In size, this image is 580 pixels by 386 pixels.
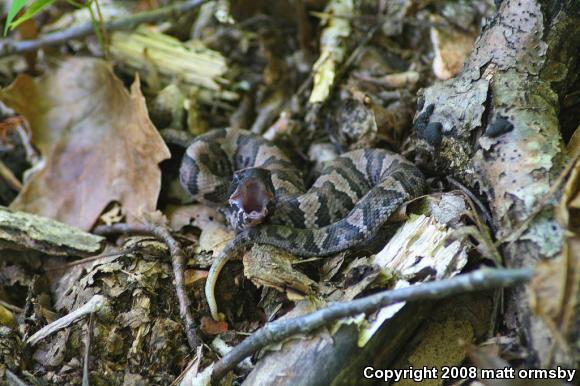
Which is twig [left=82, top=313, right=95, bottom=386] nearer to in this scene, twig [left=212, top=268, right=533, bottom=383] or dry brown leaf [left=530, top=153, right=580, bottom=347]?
twig [left=212, top=268, right=533, bottom=383]

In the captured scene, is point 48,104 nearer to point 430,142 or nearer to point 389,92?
point 389,92

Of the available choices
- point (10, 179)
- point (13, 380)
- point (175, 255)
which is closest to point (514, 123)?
point (175, 255)

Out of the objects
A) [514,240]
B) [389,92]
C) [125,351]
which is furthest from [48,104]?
[514,240]

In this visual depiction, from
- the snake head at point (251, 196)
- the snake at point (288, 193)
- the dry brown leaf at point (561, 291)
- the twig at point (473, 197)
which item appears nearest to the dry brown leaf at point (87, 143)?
the snake at point (288, 193)

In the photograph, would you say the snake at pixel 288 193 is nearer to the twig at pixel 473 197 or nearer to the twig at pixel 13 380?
the twig at pixel 473 197

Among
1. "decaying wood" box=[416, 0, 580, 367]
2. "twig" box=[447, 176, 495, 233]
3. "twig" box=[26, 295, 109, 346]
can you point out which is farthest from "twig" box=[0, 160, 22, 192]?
"twig" box=[447, 176, 495, 233]

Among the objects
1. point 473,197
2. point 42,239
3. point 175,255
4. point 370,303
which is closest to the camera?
point 370,303

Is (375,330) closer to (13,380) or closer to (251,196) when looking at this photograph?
(251,196)
